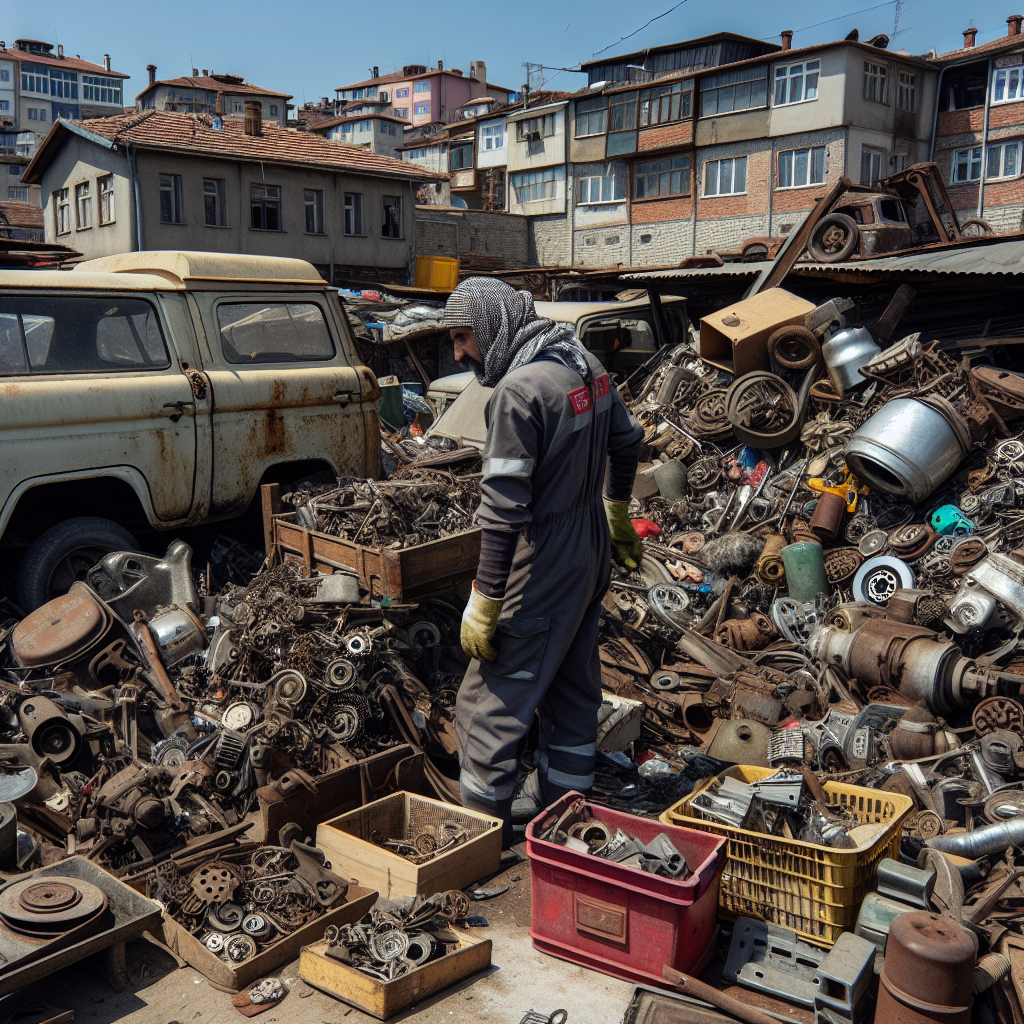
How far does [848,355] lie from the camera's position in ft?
31.6

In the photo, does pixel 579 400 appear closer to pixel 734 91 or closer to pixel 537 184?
pixel 734 91

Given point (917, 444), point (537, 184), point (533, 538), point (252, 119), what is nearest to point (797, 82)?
point (537, 184)

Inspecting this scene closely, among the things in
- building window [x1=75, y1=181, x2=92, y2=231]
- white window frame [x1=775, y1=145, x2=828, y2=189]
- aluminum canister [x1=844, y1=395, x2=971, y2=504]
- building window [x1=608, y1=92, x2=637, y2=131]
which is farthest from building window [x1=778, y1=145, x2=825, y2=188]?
aluminum canister [x1=844, y1=395, x2=971, y2=504]

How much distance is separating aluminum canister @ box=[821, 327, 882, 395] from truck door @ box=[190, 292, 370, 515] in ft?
16.8

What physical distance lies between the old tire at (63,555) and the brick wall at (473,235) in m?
30.5

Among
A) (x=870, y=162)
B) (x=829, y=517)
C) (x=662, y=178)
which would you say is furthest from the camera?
(x=662, y=178)

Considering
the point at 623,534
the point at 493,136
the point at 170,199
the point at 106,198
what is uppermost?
the point at 493,136

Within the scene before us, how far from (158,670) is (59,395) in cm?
170

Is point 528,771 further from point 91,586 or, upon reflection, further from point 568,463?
point 91,586

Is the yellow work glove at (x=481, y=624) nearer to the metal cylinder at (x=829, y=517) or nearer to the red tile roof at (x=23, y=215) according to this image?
the metal cylinder at (x=829, y=517)

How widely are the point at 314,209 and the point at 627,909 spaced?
29.1 metres

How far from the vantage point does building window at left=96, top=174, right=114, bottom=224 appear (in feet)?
90.7

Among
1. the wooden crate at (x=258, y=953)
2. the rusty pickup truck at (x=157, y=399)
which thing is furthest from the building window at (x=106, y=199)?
the wooden crate at (x=258, y=953)

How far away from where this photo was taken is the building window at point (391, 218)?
3102cm
